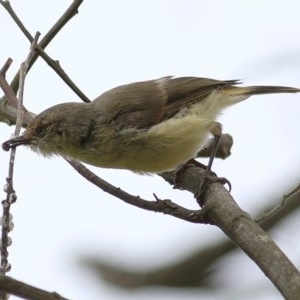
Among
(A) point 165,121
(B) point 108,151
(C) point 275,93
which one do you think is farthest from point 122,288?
(C) point 275,93

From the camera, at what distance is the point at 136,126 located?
170 inches

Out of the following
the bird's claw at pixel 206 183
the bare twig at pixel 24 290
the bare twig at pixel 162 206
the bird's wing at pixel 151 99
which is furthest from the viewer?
the bird's wing at pixel 151 99

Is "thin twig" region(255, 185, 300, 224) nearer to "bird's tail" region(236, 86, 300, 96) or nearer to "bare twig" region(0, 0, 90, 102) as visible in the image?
"bird's tail" region(236, 86, 300, 96)

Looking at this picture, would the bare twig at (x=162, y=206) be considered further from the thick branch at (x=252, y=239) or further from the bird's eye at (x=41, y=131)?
the bird's eye at (x=41, y=131)

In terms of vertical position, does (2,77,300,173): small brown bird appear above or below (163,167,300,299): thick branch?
above

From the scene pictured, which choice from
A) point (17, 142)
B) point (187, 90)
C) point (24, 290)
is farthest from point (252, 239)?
point (187, 90)

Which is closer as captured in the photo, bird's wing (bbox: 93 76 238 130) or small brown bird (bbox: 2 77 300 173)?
small brown bird (bbox: 2 77 300 173)

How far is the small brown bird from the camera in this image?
4.22m

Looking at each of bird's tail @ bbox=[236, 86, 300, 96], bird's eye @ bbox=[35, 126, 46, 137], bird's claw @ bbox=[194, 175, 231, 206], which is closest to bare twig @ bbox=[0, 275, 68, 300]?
bird's claw @ bbox=[194, 175, 231, 206]

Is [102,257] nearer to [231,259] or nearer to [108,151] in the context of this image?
[108,151]

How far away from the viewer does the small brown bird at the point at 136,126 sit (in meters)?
4.22

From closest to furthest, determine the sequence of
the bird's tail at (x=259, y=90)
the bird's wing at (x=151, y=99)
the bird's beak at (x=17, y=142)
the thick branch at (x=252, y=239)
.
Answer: the thick branch at (x=252, y=239)
the bird's beak at (x=17, y=142)
the bird's wing at (x=151, y=99)
the bird's tail at (x=259, y=90)

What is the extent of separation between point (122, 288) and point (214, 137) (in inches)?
50.4

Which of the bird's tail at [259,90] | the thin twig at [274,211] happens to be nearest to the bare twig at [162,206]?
the thin twig at [274,211]
